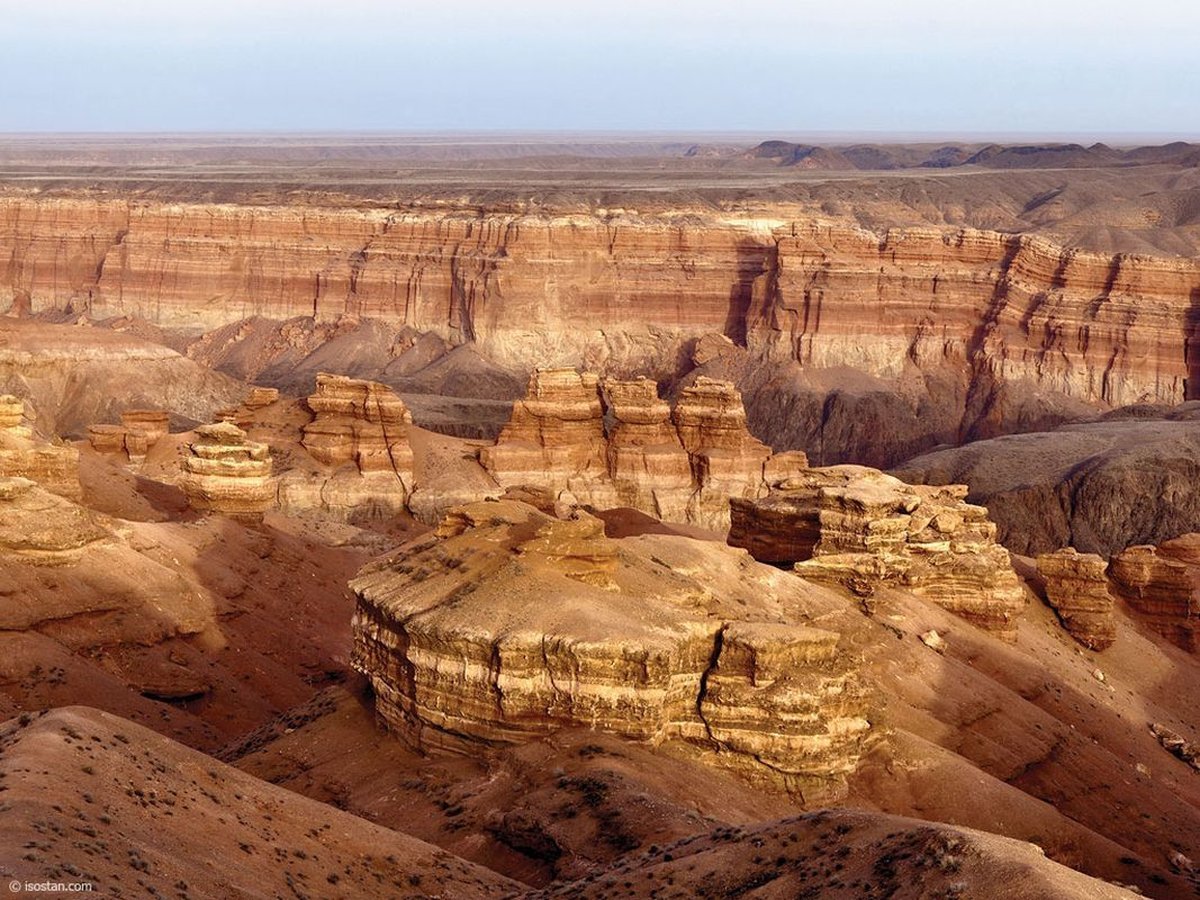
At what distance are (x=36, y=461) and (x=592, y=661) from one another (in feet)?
81.7

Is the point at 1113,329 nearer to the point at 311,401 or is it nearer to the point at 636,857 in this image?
the point at 311,401

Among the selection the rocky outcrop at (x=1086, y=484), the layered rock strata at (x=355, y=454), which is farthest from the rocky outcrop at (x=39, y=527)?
the rocky outcrop at (x=1086, y=484)

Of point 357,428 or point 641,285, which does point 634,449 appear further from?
point 641,285

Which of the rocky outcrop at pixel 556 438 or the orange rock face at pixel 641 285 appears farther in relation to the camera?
the orange rock face at pixel 641 285

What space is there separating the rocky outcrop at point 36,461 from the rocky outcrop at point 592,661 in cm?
1869

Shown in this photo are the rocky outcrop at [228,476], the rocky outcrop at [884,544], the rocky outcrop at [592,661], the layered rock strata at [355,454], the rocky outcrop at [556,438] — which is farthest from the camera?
→ the rocky outcrop at [556,438]

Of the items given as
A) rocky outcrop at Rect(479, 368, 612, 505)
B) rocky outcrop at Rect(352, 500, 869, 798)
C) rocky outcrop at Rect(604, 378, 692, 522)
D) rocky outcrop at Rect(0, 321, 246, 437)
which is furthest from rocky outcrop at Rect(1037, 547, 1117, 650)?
rocky outcrop at Rect(0, 321, 246, 437)

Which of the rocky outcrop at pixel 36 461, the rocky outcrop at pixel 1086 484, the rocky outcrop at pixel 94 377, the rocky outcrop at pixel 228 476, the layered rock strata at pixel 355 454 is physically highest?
the rocky outcrop at pixel 36 461

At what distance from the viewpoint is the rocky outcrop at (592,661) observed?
28969mm

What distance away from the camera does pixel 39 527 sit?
40.8 metres

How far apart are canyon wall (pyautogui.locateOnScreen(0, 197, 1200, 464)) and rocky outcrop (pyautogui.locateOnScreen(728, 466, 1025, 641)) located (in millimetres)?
74091

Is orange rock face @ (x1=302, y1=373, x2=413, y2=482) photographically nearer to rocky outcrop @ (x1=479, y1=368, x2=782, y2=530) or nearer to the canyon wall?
rocky outcrop @ (x1=479, y1=368, x2=782, y2=530)

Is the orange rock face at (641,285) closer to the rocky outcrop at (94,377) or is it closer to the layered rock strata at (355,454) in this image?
the rocky outcrop at (94,377)

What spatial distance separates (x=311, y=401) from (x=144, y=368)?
129ft
